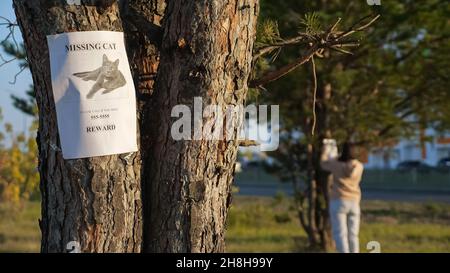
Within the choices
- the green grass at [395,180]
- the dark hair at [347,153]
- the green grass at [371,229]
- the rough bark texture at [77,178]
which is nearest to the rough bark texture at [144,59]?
the rough bark texture at [77,178]

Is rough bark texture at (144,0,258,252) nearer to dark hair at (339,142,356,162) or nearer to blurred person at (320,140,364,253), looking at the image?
blurred person at (320,140,364,253)

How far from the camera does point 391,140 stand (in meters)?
12.4

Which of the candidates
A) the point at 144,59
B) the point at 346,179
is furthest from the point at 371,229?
the point at 144,59

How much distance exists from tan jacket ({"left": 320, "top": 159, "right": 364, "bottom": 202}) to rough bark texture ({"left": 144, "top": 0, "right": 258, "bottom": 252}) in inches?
217

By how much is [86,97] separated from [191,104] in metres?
0.47

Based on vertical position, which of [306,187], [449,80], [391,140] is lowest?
[306,187]

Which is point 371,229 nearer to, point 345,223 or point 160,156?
point 345,223

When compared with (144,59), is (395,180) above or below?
below

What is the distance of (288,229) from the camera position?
1484 cm

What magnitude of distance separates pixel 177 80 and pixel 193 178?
462mm

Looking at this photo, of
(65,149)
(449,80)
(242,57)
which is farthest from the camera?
(449,80)

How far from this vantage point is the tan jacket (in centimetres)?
881
